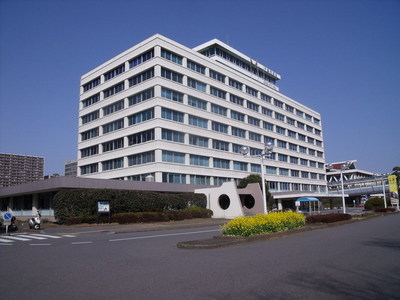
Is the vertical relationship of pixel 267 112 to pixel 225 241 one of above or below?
above

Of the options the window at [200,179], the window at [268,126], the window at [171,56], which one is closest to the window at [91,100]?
the window at [171,56]

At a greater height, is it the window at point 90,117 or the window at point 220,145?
the window at point 90,117

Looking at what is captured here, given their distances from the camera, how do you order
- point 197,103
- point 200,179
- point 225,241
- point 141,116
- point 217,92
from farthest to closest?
point 217,92 < point 197,103 < point 200,179 < point 141,116 < point 225,241

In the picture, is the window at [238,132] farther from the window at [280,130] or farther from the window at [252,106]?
the window at [280,130]

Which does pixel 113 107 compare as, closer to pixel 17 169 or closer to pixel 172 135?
pixel 172 135

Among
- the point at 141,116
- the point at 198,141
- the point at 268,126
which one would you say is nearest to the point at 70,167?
the point at 268,126

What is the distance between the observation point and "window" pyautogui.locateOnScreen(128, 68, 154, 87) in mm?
47388

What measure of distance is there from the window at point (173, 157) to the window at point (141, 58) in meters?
13.4

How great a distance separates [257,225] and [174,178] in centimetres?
3064

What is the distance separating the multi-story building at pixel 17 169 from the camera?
17375 centimetres

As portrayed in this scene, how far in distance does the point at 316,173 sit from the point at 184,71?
5077cm

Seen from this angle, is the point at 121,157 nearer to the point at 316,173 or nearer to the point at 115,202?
the point at 115,202

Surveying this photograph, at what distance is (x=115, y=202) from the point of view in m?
32.2

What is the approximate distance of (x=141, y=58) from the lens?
49.6 meters
